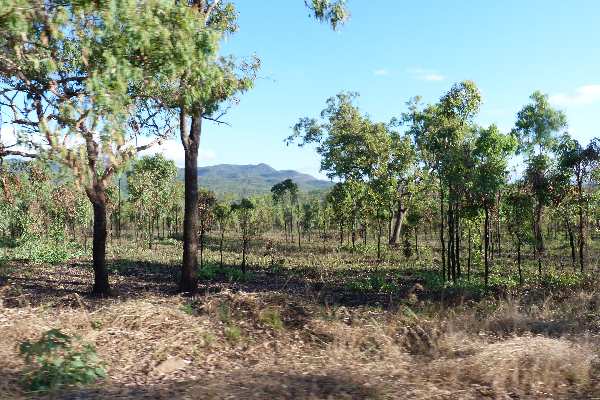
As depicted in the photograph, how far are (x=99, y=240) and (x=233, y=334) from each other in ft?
23.3

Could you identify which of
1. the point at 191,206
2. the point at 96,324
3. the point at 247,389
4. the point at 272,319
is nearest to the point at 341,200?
the point at 191,206

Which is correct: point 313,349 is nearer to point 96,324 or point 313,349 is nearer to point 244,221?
point 96,324

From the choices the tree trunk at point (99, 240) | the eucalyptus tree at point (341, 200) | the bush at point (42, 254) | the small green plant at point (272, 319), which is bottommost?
the bush at point (42, 254)

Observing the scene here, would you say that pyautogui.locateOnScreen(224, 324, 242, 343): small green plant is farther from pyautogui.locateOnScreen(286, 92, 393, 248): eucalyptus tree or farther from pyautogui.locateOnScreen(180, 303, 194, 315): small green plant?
pyautogui.locateOnScreen(286, 92, 393, 248): eucalyptus tree

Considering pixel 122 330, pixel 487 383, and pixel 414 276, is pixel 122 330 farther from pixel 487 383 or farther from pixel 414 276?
pixel 414 276

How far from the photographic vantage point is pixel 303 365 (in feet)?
20.6

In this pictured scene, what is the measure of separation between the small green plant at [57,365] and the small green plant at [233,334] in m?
1.92

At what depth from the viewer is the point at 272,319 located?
7.77 m

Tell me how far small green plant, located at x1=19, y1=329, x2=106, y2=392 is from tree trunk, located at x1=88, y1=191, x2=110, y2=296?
657 centimetres

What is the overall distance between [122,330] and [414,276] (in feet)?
51.7

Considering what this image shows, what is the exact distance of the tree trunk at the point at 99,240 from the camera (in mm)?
12156

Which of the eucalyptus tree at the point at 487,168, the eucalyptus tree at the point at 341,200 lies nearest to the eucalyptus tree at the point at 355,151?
the eucalyptus tree at the point at 341,200

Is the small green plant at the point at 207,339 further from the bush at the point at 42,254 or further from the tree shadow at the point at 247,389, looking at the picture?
the bush at the point at 42,254

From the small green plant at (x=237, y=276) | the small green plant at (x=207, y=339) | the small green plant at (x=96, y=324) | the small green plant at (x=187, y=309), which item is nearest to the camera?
the small green plant at (x=207, y=339)
